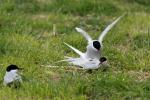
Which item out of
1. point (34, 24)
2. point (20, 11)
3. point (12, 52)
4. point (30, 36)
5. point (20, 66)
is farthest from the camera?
point (20, 11)

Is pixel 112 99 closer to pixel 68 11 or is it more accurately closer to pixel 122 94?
pixel 122 94

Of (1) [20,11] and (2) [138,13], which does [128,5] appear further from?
(1) [20,11]

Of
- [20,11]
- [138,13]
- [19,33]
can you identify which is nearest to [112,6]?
[138,13]

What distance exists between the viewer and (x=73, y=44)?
8195 millimetres

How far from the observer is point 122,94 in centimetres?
595

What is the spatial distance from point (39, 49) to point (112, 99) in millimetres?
2146

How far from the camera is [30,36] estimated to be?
8.57 meters

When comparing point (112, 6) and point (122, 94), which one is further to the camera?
point (112, 6)

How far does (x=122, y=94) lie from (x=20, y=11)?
4.60 m

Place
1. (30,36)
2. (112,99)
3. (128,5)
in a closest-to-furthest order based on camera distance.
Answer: (112,99)
(30,36)
(128,5)

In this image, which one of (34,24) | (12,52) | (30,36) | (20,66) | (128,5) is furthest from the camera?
(128,5)

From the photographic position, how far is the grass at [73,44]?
6.02 meters

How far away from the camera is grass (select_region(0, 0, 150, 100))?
6.02 meters

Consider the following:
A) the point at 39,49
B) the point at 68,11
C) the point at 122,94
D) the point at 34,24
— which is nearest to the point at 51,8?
the point at 68,11
